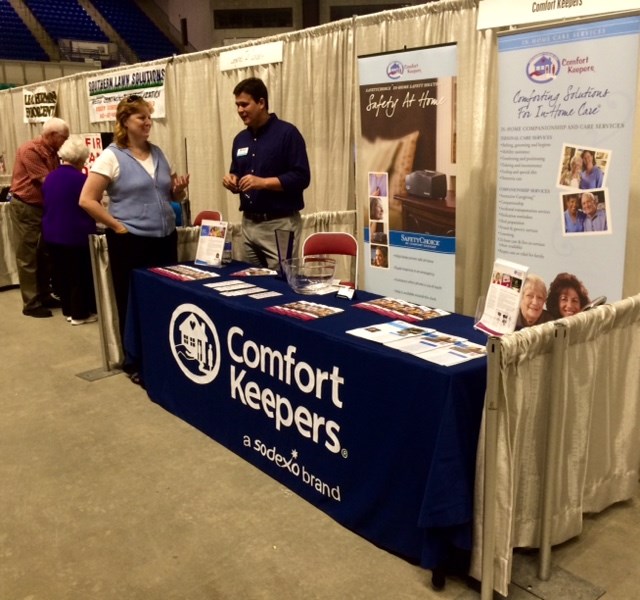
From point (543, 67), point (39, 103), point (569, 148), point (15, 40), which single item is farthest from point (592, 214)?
point (15, 40)

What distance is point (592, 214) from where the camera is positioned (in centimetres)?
237

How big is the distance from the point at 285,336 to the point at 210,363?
1.91 feet

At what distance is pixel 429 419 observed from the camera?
1.72m

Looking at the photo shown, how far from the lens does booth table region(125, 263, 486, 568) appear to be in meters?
1.68

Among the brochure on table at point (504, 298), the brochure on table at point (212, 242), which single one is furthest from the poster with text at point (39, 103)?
the brochure on table at point (504, 298)

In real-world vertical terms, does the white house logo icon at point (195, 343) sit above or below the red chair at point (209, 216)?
below

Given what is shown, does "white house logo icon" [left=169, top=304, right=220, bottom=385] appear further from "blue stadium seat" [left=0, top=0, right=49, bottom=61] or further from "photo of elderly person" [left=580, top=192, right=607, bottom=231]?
"blue stadium seat" [left=0, top=0, right=49, bottom=61]

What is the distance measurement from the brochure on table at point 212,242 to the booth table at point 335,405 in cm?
22

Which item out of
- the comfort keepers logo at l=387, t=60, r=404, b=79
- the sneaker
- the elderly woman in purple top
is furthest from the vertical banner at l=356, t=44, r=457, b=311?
the sneaker

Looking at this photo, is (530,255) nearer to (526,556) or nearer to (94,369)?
(526,556)

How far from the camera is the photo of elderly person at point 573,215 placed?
7.90 feet

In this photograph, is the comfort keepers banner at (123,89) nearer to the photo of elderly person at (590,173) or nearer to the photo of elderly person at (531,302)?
the photo of elderly person at (590,173)

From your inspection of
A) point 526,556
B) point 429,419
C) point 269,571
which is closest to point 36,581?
point 269,571

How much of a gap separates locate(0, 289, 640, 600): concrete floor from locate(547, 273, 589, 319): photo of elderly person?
718 mm
